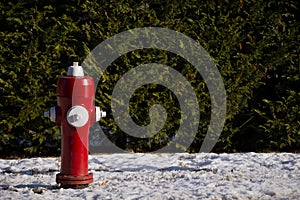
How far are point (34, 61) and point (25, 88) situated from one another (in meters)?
0.34

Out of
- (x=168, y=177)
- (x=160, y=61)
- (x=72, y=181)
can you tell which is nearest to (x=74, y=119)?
(x=72, y=181)

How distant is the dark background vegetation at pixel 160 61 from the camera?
690cm

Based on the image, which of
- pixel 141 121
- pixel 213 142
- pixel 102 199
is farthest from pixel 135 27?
pixel 102 199

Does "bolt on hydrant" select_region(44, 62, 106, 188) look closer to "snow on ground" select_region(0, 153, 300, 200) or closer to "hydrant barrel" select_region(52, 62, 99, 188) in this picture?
"hydrant barrel" select_region(52, 62, 99, 188)

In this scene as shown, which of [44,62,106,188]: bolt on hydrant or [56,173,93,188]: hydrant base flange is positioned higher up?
[44,62,106,188]: bolt on hydrant

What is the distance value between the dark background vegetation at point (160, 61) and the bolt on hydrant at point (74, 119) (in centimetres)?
193

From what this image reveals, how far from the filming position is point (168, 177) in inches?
221

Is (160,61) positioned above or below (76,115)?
above

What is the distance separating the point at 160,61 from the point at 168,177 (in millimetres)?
1864

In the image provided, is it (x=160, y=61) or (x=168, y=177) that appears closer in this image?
(x=168, y=177)

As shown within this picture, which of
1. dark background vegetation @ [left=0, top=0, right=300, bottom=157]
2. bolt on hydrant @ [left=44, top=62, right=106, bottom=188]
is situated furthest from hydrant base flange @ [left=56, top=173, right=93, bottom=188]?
dark background vegetation @ [left=0, top=0, right=300, bottom=157]

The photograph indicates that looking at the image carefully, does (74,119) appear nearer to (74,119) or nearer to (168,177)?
→ (74,119)

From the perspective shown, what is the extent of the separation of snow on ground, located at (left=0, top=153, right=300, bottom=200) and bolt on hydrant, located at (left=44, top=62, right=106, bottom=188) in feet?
0.42

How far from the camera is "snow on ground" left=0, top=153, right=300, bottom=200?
4.88 m
